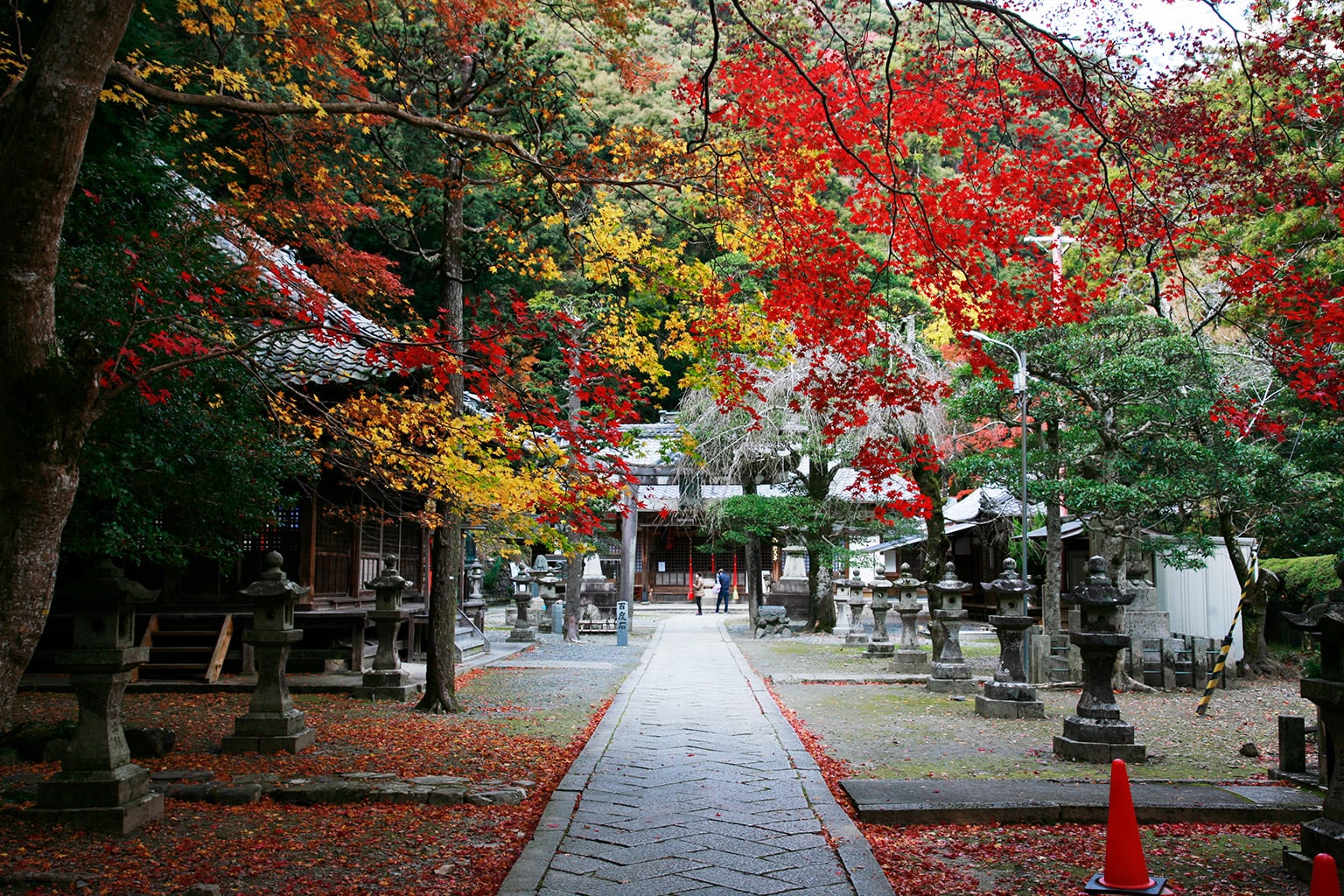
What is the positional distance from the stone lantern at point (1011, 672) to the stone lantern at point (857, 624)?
849 cm

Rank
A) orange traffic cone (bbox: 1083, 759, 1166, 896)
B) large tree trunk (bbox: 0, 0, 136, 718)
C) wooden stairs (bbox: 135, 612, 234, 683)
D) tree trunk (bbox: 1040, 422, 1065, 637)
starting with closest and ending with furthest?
large tree trunk (bbox: 0, 0, 136, 718)
orange traffic cone (bbox: 1083, 759, 1166, 896)
wooden stairs (bbox: 135, 612, 234, 683)
tree trunk (bbox: 1040, 422, 1065, 637)

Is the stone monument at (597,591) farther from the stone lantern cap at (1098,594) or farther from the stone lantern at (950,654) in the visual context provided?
the stone lantern cap at (1098,594)

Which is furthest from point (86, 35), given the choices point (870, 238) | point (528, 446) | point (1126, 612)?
point (870, 238)

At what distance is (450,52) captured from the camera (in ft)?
33.7

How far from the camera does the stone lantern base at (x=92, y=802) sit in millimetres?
5371

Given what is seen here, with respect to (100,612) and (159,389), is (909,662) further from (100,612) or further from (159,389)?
(100,612)

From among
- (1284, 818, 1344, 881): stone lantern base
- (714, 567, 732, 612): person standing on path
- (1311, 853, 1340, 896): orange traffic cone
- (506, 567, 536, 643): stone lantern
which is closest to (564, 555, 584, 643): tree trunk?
(506, 567, 536, 643): stone lantern

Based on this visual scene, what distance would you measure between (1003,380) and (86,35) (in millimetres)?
7597

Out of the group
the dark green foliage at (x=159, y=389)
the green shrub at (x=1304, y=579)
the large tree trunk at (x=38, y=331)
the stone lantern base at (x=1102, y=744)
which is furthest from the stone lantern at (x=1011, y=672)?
the large tree trunk at (x=38, y=331)

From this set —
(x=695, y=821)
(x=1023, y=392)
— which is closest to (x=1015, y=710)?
(x=1023, y=392)

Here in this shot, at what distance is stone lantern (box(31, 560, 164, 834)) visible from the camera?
5.43 metres

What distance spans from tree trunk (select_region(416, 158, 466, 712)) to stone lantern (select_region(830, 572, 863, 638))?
12.2 metres

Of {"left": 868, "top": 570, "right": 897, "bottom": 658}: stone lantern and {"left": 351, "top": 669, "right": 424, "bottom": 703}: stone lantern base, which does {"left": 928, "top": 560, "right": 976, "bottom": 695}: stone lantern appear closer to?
{"left": 868, "top": 570, "right": 897, "bottom": 658}: stone lantern

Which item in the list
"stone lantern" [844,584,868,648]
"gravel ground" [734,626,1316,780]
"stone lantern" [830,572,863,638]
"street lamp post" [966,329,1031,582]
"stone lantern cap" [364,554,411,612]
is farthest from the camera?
"stone lantern" [830,572,863,638]
